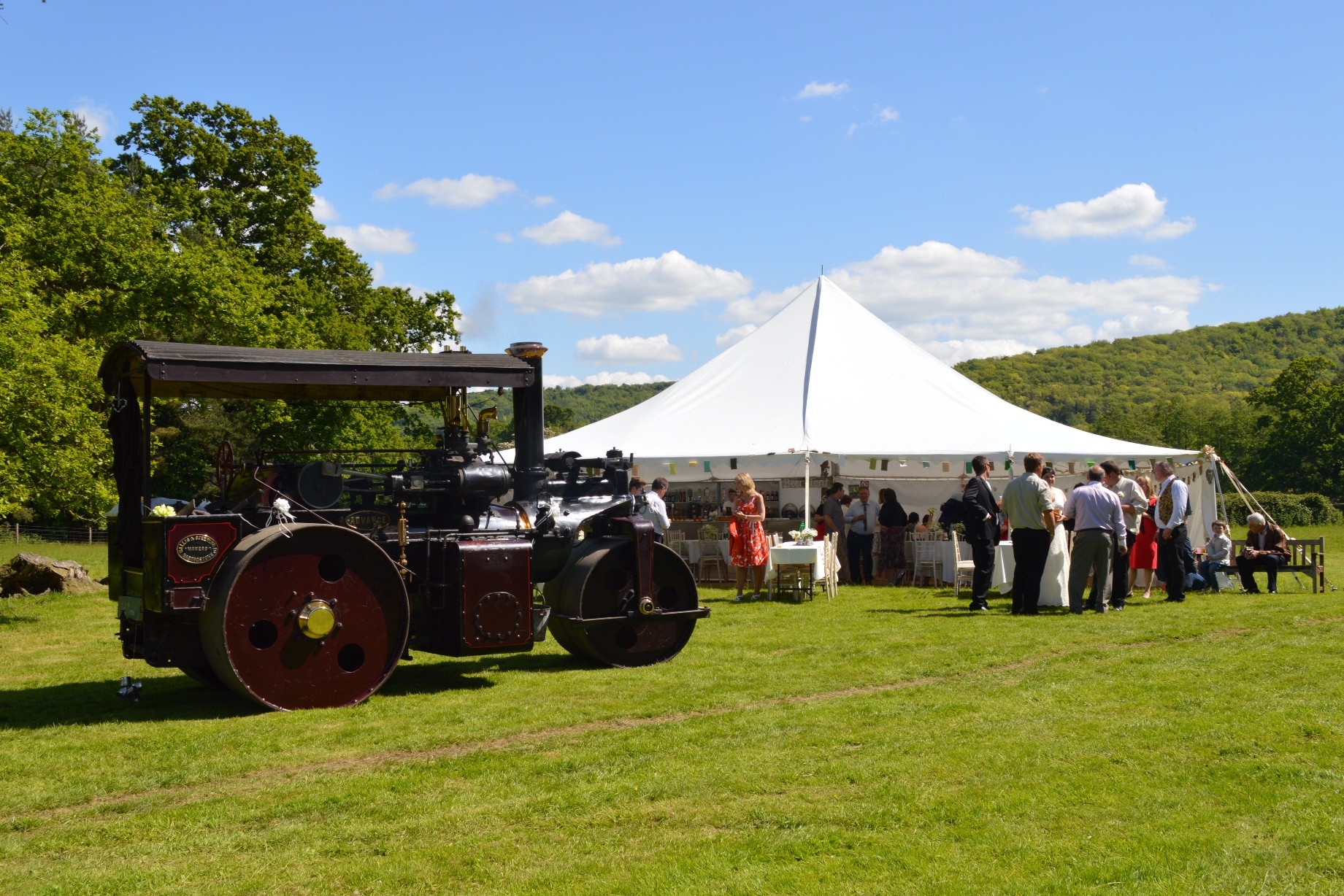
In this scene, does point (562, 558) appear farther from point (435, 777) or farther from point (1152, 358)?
point (1152, 358)

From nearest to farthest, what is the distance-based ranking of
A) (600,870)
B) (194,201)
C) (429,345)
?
(600,870) → (194,201) → (429,345)

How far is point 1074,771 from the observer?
589 centimetres

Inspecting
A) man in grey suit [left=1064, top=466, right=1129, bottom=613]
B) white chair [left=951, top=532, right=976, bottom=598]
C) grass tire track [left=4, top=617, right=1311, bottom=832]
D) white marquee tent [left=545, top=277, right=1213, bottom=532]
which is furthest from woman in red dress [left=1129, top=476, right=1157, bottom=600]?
grass tire track [left=4, top=617, right=1311, bottom=832]

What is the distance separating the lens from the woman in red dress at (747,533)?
1492 cm

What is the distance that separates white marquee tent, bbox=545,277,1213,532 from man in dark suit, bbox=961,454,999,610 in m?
4.16

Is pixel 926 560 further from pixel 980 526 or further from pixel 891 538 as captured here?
pixel 980 526

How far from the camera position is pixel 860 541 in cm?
1834

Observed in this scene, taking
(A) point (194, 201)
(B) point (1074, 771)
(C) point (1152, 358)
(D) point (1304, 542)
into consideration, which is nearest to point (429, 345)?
(A) point (194, 201)

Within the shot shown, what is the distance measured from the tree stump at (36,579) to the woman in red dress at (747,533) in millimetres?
9390

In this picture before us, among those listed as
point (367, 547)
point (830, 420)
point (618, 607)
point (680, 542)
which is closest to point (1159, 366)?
point (830, 420)

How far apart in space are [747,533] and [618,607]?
5713 millimetres

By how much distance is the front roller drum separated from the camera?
955 cm

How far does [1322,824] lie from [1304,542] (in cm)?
1249

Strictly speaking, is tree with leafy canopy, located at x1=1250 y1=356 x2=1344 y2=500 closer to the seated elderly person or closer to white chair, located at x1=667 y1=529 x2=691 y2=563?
the seated elderly person
